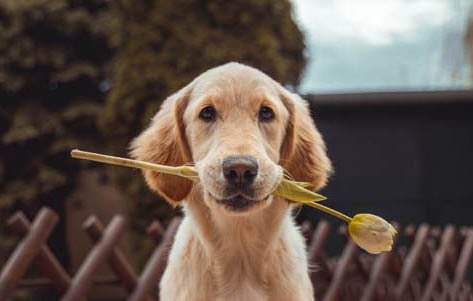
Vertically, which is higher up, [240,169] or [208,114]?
[208,114]

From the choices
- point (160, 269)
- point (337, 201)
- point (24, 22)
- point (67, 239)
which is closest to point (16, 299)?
point (67, 239)

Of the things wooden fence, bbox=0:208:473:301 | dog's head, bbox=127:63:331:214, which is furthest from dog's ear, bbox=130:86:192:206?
wooden fence, bbox=0:208:473:301

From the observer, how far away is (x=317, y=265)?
4.90 m

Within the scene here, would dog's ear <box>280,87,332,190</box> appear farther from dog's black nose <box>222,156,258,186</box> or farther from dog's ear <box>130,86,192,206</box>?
dog's black nose <box>222,156,258,186</box>

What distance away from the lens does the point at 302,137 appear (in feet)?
9.75

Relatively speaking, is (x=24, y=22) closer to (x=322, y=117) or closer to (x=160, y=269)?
(x=322, y=117)

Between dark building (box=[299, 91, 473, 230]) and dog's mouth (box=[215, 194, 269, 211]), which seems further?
dark building (box=[299, 91, 473, 230])

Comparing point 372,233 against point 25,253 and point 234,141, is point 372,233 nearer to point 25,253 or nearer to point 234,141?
point 234,141

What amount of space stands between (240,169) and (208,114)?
497mm

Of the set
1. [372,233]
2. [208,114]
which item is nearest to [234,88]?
[208,114]

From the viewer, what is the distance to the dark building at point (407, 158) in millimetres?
9625

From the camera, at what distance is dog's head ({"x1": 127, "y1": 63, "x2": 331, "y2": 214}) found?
2.26 m

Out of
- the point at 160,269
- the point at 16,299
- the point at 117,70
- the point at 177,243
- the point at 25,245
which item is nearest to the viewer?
the point at 177,243

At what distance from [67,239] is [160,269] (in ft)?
23.0
